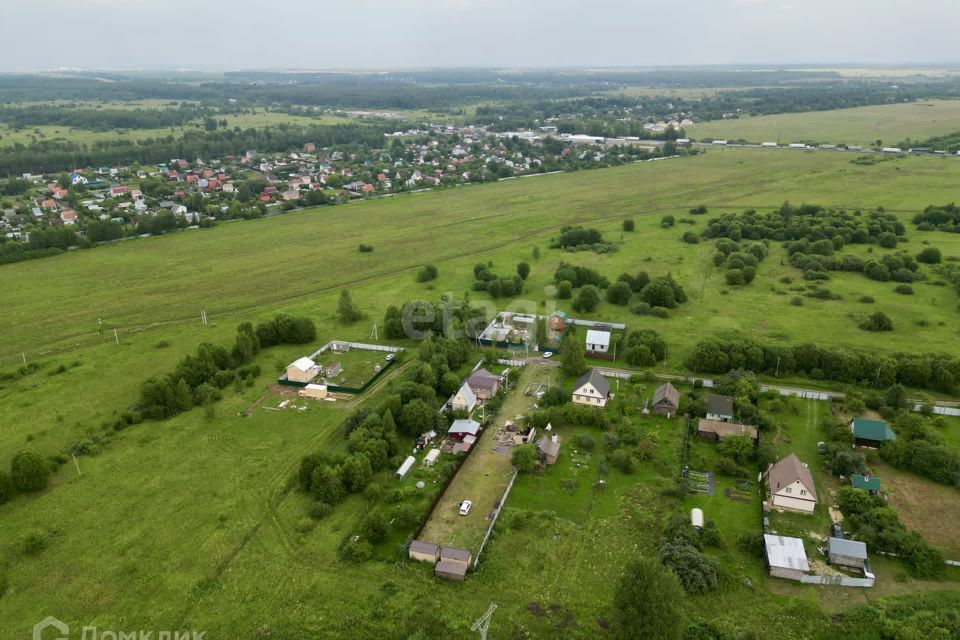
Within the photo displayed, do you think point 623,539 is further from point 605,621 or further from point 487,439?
point 487,439

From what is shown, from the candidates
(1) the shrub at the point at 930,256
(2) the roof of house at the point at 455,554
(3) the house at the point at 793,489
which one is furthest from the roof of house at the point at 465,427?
(1) the shrub at the point at 930,256

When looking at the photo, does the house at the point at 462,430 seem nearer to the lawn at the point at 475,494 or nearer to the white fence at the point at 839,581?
the lawn at the point at 475,494

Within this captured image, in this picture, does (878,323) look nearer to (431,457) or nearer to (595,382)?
(595,382)

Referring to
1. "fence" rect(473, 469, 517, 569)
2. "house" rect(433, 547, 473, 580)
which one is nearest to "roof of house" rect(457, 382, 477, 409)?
"fence" rect(473, 469, 517, 569)

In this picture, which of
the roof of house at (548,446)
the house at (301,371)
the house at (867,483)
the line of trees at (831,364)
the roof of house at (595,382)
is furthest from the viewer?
the house at (301,371)

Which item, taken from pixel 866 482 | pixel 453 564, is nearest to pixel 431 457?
pixel 453 564
